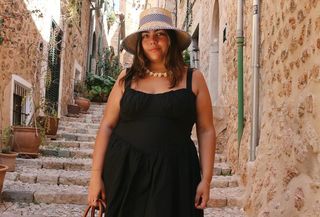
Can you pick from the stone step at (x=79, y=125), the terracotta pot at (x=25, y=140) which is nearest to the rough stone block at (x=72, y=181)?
the terracotta pot at (x=25, y=140)

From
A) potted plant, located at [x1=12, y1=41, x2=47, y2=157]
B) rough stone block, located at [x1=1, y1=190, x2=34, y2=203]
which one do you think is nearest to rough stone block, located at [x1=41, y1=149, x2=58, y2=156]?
potted plant, located at [x1=12, y1=41, x2=47, y2=157]

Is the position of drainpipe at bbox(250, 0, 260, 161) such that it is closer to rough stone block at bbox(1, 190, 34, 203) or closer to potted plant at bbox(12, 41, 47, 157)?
rough stone block at bbox(1, 190, 34, 203)

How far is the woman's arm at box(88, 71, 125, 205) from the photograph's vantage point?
192cm

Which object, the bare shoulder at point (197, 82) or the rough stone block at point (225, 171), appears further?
the rough stone block at point (225, 171)

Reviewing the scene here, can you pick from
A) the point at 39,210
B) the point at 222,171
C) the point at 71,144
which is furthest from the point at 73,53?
the point at 39,210

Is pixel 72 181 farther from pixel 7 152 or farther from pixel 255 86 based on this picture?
pixel 255 86

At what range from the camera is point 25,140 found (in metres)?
5.88

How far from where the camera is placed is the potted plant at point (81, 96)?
10.6m

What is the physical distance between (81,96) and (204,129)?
10396 millimetres

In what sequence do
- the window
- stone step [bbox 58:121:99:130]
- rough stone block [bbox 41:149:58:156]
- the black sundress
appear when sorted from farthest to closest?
stone step [bbox 58:121:99:130] → rough stone block [bbox 41:149:58:156] → the window → the black sundress

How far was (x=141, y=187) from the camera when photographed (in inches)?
73.2

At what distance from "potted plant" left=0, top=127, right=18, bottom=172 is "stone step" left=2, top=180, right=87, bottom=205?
524mm

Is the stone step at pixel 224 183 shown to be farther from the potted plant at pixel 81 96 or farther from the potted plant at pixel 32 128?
the potted plant at pixel 81 96

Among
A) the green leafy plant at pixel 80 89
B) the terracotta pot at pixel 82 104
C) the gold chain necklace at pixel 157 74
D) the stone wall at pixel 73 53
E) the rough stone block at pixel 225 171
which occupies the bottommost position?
the rough stone block at pixel 225 171
